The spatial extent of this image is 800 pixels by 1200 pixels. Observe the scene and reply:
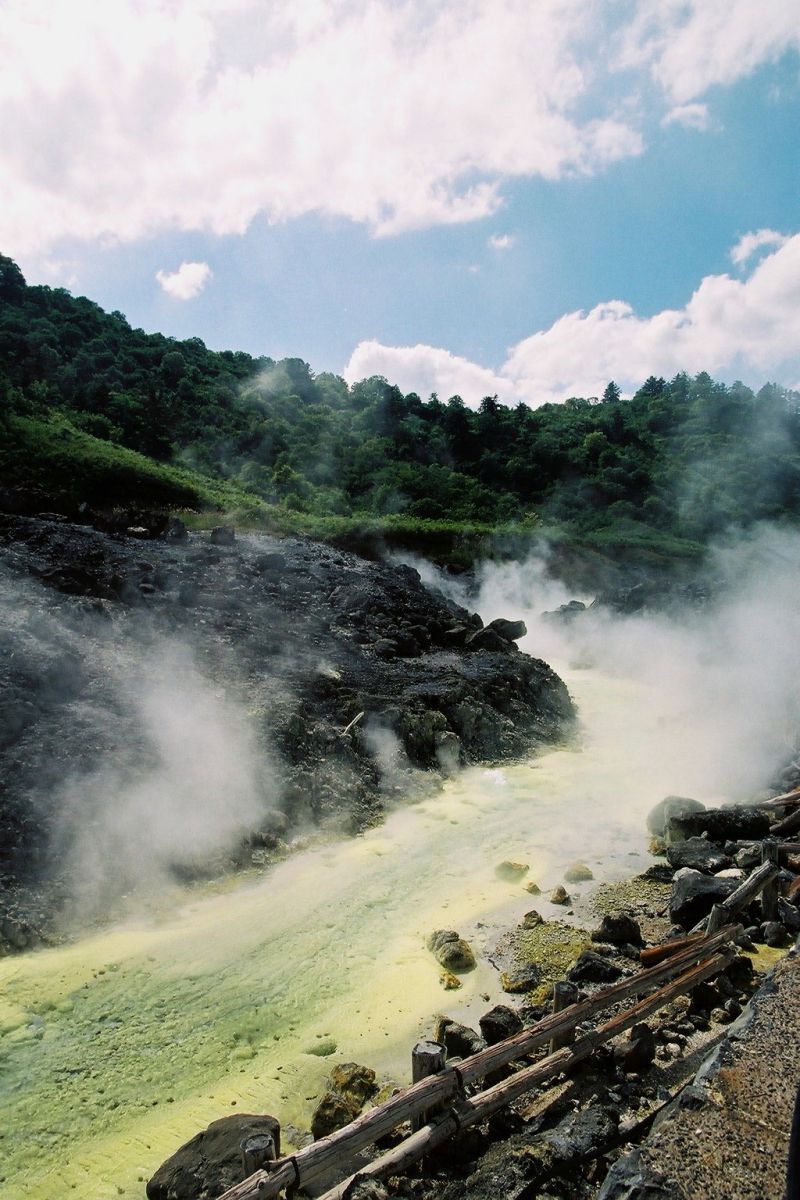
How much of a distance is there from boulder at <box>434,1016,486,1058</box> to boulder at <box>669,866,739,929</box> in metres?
2.99

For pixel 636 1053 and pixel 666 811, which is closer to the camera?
pixel 636 1053

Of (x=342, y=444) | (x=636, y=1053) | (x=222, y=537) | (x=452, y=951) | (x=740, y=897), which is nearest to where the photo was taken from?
(x=636, y=1053)

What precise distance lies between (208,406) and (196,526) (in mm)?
25168

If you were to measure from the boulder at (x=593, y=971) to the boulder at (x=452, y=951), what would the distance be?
973 millimetres

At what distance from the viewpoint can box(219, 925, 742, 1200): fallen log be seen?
3672 millimetres

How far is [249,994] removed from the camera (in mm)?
6402

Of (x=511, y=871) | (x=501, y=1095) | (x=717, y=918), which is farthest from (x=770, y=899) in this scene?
(x=501, y=1095)

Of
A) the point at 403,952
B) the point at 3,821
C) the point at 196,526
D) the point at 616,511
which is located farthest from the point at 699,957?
the point at 616,511

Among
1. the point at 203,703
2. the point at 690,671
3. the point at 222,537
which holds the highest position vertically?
the point at 222,537

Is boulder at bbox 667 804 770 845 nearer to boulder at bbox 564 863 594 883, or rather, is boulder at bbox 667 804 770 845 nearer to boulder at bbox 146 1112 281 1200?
boulder at bbox 564 863 594 883

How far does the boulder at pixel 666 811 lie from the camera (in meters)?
10.0

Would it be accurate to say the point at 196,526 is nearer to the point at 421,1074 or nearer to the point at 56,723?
the point at 56,723

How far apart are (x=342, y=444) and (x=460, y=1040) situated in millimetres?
44950

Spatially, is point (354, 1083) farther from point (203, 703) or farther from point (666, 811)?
point (203, 703)
